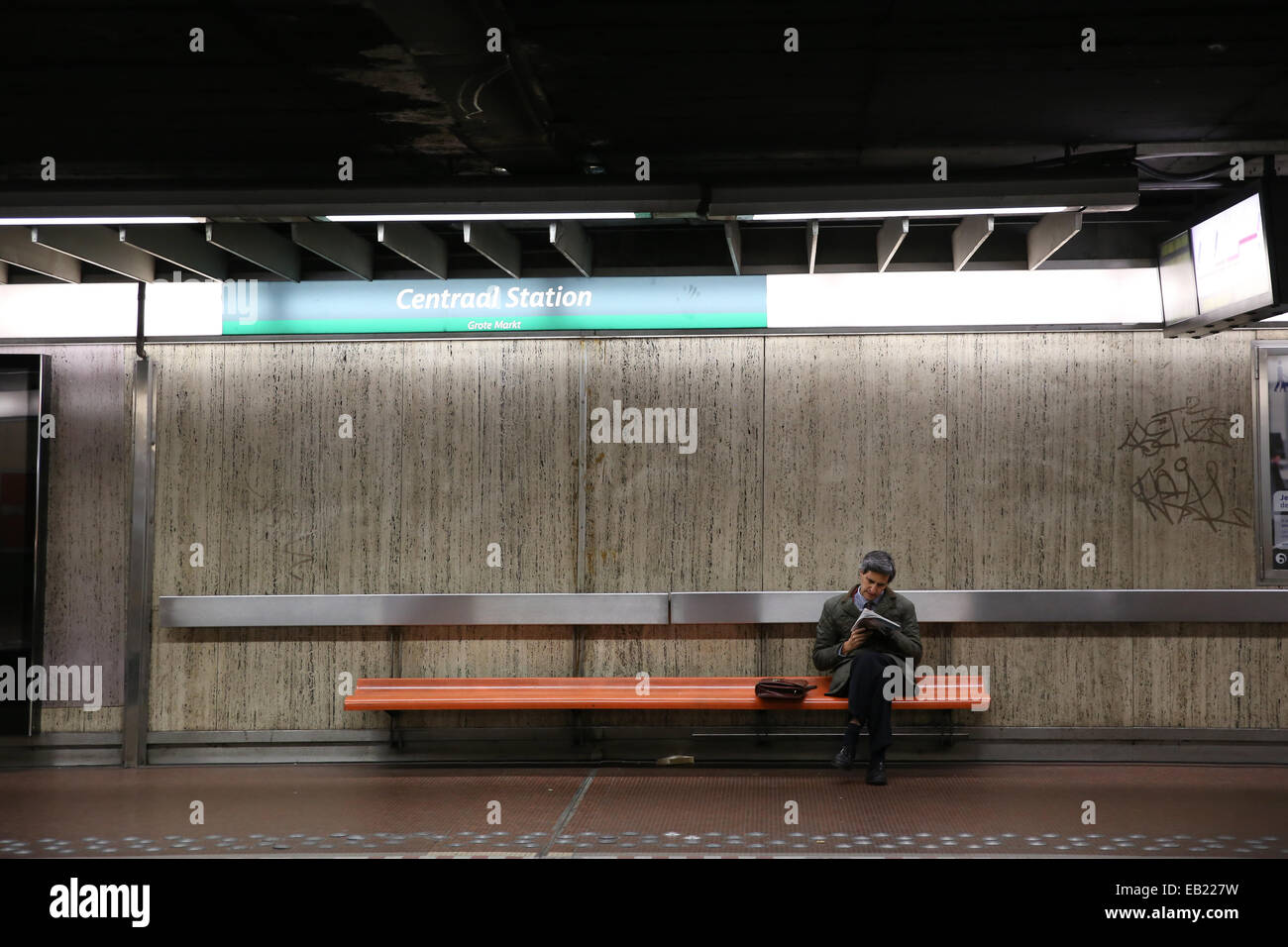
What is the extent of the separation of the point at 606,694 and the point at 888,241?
12.1 feet

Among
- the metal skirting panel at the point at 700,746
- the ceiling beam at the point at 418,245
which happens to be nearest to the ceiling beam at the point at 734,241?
the ceiling beam at the point at 418,245

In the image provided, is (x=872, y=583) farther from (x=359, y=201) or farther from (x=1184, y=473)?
(x=359, y=201)

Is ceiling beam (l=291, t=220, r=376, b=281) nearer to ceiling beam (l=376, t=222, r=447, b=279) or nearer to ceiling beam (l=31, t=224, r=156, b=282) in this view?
ceiling beam (l=376, t=222, r=447, b=279)

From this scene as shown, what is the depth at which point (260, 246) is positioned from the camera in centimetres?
734

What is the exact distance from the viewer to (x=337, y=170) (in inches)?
252

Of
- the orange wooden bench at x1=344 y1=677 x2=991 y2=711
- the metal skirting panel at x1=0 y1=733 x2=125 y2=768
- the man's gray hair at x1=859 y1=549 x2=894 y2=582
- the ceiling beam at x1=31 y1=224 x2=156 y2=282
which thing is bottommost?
the metal skirting panel at x1=0 y1=733 x2=125 y2=768

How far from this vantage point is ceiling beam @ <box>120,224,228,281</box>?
262 inches

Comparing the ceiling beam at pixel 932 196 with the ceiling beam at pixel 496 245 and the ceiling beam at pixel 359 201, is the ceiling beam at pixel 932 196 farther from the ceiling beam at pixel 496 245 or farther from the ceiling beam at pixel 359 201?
the ceiling beam at pixel 496 245

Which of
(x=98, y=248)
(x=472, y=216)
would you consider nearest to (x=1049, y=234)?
(x=472, y=216)

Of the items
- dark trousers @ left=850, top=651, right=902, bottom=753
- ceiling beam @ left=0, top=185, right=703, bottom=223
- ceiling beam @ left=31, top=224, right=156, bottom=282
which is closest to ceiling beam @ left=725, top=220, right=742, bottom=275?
ceiling beam @ left=0, top=185, right=703, bottom=223

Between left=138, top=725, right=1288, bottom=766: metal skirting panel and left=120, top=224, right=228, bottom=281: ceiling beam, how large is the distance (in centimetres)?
340

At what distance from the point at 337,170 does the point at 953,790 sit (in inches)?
212

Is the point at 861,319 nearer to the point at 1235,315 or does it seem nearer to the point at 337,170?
the point at 1235,315

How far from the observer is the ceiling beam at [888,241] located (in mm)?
7040
